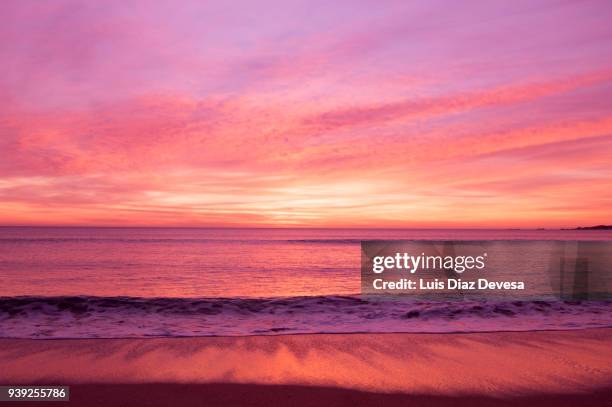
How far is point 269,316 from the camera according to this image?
14.2 meters

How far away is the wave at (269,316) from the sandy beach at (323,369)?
53.1 inches

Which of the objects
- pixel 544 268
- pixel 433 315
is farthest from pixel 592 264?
pixel 433 315

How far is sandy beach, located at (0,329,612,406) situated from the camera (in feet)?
19.8

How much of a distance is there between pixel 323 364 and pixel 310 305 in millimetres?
8152

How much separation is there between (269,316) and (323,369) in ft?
23.4

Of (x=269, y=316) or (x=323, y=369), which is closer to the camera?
(x=323, y=369)

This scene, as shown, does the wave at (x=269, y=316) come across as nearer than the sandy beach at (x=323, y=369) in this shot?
No

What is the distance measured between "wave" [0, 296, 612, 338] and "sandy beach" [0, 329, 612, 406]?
135cm

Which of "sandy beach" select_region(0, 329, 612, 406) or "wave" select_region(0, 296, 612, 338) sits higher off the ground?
"sandy beach" select_region(0, 329, 612, 406)

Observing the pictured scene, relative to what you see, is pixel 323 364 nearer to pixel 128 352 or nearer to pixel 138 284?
pixel 128 352

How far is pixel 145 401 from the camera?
5855mm

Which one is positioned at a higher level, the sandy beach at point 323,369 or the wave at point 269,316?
the sandy beach at point 323,369

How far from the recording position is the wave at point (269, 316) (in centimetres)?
1104

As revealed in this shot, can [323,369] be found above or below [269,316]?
above
